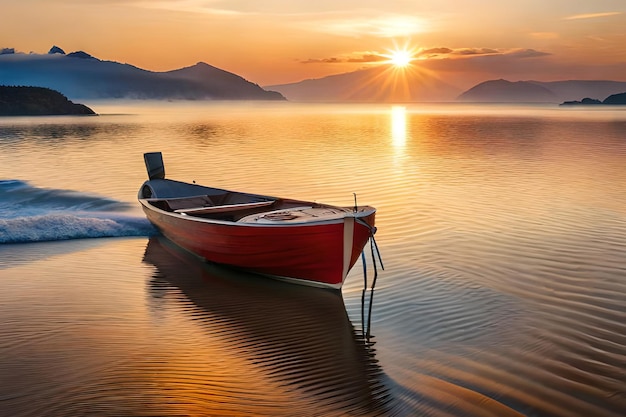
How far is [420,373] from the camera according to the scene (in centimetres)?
877

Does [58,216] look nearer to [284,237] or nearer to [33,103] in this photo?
[284,237]

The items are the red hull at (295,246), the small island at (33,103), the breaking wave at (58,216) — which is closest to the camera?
the red hull at (295,246)

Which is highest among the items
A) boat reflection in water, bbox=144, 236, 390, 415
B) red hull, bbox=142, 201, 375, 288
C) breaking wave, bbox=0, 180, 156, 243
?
red hull, bbox=142, 201, 375, 288

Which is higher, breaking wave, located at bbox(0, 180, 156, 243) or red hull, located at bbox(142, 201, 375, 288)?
red hull, located at bbox(142, 201, 375, 288)

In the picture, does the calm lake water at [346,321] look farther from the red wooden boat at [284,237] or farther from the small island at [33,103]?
the small island at [33,103]

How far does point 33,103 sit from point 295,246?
177 meters

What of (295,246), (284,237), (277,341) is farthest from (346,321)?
(284,237)

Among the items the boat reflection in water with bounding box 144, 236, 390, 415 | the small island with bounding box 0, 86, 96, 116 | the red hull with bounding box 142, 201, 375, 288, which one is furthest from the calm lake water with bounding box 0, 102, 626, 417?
the small island with bounding box 0, 86, 96, 116

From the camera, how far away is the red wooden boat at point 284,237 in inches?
477

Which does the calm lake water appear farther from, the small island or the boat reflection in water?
the small island

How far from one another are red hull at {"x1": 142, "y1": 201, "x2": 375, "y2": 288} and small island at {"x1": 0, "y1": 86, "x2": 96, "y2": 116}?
171m

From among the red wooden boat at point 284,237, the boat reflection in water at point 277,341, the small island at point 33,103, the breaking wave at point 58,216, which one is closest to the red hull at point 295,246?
the red wooden boat at point 284,237

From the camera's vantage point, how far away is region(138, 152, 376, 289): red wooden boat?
12.1 meters

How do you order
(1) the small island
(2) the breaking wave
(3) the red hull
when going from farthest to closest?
(1) the small island → (2) the breaking wave → (3) the red hull
